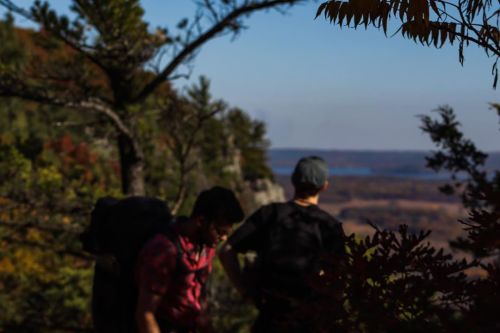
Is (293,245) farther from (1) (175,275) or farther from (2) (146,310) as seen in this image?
(2) (146,310)

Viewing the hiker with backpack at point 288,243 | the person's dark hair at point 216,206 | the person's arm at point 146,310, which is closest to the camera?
the person's arm at point 146,310

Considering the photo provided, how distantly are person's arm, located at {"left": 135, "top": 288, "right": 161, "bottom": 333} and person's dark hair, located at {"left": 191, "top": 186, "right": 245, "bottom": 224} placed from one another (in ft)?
1.60

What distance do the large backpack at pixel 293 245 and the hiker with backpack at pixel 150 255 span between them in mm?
606

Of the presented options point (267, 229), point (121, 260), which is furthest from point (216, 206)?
point (267, 229)

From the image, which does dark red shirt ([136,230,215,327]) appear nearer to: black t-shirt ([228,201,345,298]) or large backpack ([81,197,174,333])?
large backpack ([81,197,174,333])

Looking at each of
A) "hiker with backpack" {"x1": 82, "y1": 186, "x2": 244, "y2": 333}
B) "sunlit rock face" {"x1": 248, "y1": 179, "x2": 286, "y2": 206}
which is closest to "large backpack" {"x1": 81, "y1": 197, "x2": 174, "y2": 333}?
"hiker with backpack" {"x1": 82, "y1": 186, "x2": 244, "y2": 333}

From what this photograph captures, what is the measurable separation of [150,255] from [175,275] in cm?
23

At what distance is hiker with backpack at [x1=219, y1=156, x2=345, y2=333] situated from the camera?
154 inches

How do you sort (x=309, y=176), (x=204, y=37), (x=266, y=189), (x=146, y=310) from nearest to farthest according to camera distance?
(x=146, y=310), (x=309, y=176), (x=204, y=37), (x=266, y=189)

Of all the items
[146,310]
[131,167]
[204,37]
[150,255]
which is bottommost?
[146,310]

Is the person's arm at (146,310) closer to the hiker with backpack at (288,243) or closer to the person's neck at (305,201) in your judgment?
the hiker with backpack at (288,243)

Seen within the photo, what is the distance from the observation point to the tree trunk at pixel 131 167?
29.3 feet

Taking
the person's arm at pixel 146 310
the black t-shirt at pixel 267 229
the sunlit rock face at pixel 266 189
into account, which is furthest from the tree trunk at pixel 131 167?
the sunlit rock face at pixel 266 189

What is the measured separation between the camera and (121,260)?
333cm
